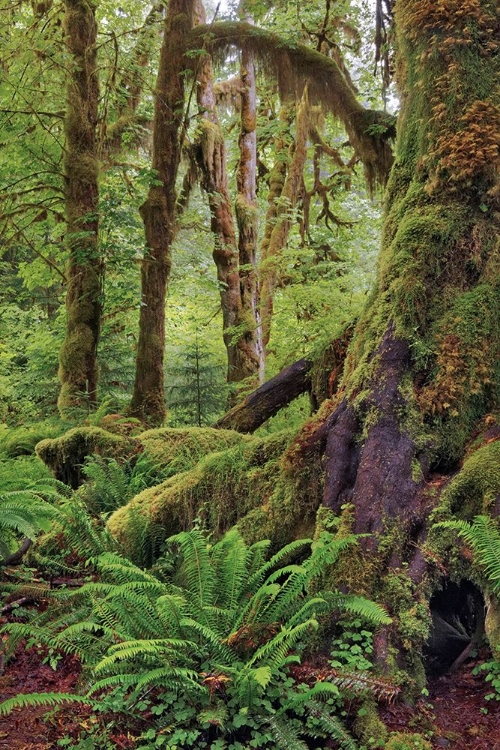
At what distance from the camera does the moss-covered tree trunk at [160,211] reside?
9.50 m

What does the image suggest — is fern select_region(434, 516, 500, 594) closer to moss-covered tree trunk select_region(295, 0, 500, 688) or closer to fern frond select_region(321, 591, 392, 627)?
moss-covered tree trunk select_region(295, 0, 500, 688)

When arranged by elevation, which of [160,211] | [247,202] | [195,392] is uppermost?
[247,202]

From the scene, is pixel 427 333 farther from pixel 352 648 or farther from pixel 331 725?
pixel 331 725

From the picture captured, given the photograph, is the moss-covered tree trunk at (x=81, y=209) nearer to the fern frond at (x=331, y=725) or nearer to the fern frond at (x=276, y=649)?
the fern frond at (x=276, y=649)

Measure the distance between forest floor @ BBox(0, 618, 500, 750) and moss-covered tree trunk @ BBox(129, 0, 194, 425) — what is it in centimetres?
650

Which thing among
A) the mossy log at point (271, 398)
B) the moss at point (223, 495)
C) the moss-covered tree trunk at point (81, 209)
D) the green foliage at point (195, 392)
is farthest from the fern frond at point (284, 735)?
the green foliage at point (195, 392)

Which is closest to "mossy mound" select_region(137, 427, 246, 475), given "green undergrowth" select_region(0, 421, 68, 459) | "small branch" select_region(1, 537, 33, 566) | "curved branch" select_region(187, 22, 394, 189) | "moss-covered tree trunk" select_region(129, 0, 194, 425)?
"small branch" select_region(1, 537, 33, 566)

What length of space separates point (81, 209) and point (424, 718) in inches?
364

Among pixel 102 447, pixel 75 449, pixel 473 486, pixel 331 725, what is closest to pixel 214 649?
pixel 331 725

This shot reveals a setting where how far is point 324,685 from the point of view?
2574 mm

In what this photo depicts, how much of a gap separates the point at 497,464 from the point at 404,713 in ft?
4.54

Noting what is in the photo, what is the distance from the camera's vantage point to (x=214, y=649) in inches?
114

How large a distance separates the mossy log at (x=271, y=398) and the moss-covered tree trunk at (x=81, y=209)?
12.6ft

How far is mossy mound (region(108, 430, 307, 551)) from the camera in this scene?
14.0 feet
